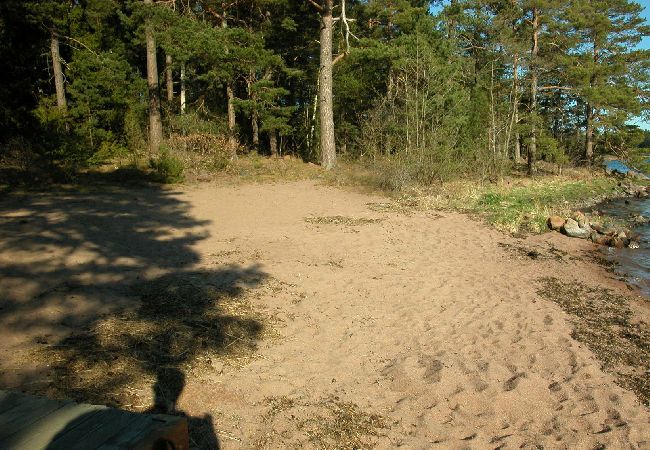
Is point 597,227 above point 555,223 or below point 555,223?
below

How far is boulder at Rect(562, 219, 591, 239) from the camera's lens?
435 inches

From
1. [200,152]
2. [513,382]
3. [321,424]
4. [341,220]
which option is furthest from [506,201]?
[321,424]

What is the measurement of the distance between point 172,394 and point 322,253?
4.82 metres

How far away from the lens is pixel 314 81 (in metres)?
24.7

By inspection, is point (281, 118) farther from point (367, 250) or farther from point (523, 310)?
point (523, 310)

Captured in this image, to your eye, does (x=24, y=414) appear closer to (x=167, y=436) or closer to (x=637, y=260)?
(x=167, y=436)

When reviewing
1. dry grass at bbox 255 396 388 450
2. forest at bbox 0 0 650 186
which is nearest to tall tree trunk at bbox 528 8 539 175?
forest at bbox 0 0 650 186

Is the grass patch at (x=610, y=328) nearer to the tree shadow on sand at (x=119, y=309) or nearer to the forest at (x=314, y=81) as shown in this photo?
the tree shadow on sand at (x=119, y=309)

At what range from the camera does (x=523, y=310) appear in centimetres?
604

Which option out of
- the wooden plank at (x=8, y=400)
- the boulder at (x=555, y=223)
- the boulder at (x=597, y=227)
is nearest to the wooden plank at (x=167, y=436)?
the wooden plank at (x=8, y=400)

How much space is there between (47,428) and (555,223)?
12.1 meters

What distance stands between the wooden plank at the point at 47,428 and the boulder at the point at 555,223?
39.0 ft

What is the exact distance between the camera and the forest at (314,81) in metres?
16.5

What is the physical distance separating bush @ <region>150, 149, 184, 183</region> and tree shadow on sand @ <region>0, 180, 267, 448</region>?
5.94m
